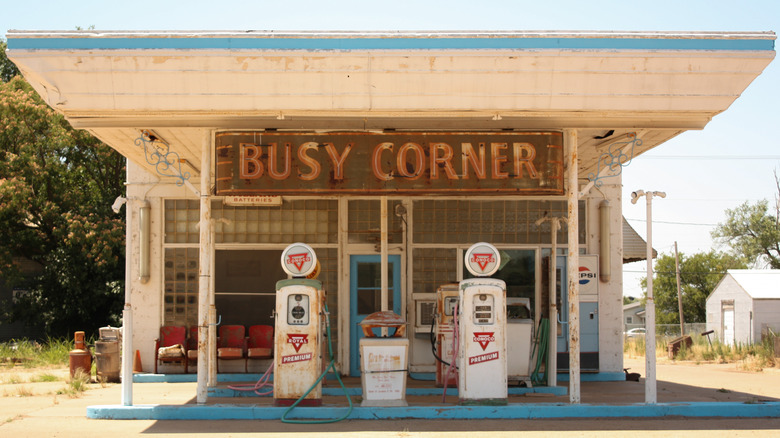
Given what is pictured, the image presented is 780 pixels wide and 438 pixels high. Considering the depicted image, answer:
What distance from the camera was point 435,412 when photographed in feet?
31.5

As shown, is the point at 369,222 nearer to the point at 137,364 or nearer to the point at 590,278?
the point at 590,278

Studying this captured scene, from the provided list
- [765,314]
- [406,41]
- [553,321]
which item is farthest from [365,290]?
[765,314]

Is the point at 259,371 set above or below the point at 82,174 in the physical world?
below

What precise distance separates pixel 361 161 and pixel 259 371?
5.01m

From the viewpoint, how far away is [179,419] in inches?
378

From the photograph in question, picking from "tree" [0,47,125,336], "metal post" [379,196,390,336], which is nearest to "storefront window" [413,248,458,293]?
"metal post" [379,196,390,336]

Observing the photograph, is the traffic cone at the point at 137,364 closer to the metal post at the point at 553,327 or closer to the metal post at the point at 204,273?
the metal post at the point at 204,273

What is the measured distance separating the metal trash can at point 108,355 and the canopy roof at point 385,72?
5.16 m

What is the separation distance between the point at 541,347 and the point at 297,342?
419 cm

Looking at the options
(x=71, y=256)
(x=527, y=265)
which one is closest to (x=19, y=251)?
(x=71, y=256)

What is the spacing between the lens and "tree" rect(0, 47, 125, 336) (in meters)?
22.4

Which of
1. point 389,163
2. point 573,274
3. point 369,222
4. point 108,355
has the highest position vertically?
point 389,163

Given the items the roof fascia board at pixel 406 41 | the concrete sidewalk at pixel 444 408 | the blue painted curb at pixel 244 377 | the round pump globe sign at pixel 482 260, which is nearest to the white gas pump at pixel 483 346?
the round pump globe sign at pixel 482 260

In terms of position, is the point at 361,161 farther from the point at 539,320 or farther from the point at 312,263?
the point at 539,320
